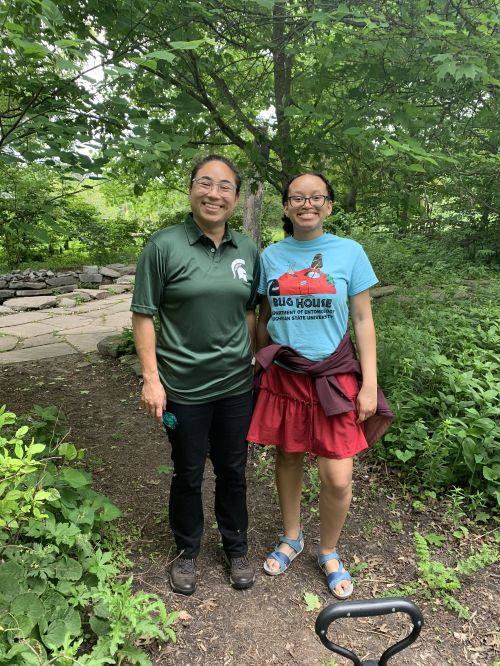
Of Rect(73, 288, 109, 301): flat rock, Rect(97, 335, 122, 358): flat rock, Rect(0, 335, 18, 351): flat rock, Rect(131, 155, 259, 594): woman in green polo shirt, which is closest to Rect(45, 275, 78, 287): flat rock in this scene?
Rect(73, 288, 109, 301): flat rock

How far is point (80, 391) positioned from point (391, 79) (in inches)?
145

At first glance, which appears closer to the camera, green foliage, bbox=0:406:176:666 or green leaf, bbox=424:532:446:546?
green foliage, bbox=0:406:176:666

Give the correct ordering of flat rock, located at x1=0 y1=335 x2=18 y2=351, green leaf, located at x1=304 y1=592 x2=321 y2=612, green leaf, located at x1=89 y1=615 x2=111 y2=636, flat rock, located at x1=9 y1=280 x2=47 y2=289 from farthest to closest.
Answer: flat rock, located at x1=9 y1=280 x2=47 y2=289, flat rock, located at x1=0 y1=335 x2=18 y2=351, green leaf, located at x1=304 y1=592 x2=321 y2=612, green leaf, located at x1=89 y1=615 x2=111 y2=636

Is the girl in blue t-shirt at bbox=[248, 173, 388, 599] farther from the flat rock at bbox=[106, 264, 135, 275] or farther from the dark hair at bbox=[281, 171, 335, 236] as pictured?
the flat rock at bbox=[106, 264, 135, 275]

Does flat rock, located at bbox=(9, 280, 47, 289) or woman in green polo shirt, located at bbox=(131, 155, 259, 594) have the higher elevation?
woman in green polo shirt, located at bbox=(131, 155, 259, 594)

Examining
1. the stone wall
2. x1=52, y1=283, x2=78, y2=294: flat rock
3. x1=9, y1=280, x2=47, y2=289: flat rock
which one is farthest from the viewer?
x1=52, y1=283, x2=78, y2=294: flat rock

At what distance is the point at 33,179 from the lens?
29.3 feet

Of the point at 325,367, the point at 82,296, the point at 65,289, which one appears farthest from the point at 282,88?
the point at 65,289

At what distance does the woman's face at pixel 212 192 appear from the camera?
6.28 ft

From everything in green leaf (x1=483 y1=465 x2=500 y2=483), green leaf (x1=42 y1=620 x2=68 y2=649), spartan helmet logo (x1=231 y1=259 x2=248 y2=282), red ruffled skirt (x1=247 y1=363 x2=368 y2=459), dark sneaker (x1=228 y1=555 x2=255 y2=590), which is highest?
spartan helmet logo (x1=231 y1=259 x2=248 y2=282)

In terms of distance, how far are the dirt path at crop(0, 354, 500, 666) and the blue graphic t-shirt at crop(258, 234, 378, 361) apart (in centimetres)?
118

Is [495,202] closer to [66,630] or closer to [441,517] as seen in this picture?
[441,517]

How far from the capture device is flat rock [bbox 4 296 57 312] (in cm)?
839

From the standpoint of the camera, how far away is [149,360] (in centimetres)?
192
